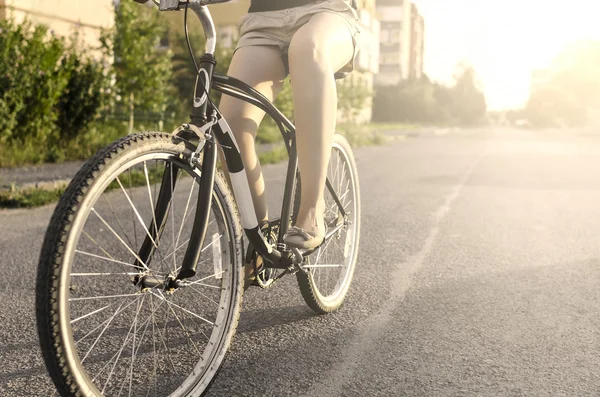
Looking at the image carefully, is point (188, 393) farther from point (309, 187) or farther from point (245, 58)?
→ point (245, 58)

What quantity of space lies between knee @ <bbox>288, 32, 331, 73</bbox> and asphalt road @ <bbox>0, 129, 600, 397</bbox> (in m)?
1.17

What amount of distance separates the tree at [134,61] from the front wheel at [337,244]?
10520mm

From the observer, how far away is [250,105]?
296cm

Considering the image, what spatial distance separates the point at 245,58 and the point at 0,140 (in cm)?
777

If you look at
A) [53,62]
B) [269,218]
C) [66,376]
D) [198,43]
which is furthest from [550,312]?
[198,43]

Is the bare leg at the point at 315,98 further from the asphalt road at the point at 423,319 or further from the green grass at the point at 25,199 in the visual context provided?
the green grass at the point at 25,199

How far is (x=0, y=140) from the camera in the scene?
9750 mm

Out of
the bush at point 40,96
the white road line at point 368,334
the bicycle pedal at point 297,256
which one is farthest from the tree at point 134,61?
the bicycle pedal at point 297,256

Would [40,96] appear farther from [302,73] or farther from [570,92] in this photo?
[570,92]

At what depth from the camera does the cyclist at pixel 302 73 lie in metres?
2.78

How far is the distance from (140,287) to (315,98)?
1.01m

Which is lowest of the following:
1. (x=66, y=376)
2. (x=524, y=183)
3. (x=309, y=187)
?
(x=524, y=183)

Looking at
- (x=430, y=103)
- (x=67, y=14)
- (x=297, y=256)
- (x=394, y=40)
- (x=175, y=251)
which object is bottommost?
(x=430, y=103)

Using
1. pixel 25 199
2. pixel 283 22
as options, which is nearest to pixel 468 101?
pixel 25 199
